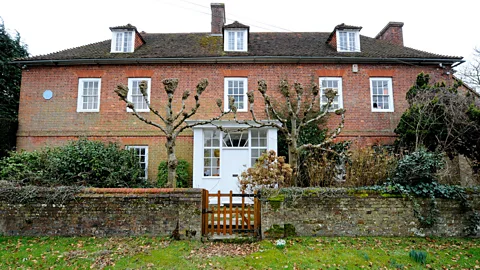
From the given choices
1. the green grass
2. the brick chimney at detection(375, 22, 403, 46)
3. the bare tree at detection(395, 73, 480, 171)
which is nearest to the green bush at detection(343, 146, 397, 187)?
the bare tree at detection(395, 73, 480, 171)

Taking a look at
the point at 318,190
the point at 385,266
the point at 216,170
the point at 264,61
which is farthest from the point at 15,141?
the point at 385,266

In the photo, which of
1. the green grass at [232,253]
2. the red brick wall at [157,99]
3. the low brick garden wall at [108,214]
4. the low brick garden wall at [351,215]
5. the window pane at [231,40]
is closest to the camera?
the green grass at [232,253]

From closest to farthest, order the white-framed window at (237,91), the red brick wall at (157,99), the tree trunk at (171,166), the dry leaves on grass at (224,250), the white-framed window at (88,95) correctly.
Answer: the dry leaves on grass at (224,250) → the tree trunk at (171,166) → the red brick wall at (157,99) → the white-framed window at (237,91) → the white-framed window at (88,95)

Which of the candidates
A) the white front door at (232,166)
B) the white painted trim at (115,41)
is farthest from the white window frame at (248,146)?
the white painted trim at (115,41)

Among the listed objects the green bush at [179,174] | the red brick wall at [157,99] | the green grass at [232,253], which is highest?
the red brick wall at [157,99]

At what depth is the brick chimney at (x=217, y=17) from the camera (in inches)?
669

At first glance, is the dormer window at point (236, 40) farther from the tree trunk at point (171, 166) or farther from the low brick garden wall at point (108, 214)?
the low brick garden wall at point (108, 214)

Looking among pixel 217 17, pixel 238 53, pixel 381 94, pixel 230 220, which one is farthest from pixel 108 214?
pixel 217 17

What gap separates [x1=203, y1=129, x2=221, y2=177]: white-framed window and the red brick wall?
58.6 inches

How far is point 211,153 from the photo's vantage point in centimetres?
1217

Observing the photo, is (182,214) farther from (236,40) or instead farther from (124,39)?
(124,39)

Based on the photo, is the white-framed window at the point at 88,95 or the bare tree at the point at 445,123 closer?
the bare tree at the point at 445,123

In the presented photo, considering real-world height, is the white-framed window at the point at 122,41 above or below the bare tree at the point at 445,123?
above

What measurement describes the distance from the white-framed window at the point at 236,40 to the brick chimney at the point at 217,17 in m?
2.33
